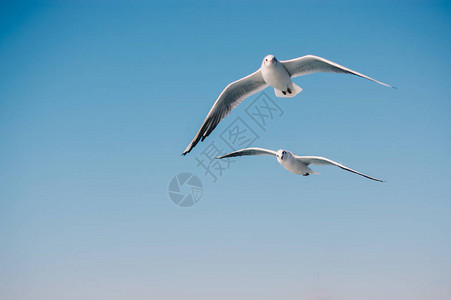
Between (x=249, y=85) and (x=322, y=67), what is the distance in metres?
1.56

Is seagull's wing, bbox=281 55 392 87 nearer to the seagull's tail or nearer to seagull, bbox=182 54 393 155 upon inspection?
seagull, bbox=182 54 393 155

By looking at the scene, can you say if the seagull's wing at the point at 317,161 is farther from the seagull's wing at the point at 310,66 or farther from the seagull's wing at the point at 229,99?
the seagull's wing at the point at 229,99

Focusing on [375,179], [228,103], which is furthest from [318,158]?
[228,103]

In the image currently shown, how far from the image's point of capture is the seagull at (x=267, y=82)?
7473 mm

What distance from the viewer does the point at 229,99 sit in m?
8.67

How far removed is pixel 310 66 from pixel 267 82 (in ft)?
2.82

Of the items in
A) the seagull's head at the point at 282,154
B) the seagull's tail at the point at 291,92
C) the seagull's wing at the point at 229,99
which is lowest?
the seagull's head at the point at 282,154

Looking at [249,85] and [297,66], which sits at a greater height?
[249,85]

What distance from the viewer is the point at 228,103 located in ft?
28.6

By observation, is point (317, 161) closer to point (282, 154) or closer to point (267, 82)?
point (282, 154)

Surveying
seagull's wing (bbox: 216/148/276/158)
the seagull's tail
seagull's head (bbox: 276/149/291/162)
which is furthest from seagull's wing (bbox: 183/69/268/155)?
seagull's head (bbox: 276/149/291/162)

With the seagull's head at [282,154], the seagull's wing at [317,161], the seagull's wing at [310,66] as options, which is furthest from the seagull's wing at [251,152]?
the seagull's wing at [310,66]

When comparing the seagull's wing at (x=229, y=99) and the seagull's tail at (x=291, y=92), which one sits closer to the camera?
the seagull's tail at (x=291, y=92)

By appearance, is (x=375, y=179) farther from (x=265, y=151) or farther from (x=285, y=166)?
(x=265, y=151)
